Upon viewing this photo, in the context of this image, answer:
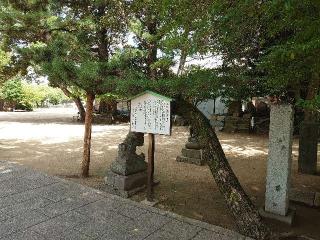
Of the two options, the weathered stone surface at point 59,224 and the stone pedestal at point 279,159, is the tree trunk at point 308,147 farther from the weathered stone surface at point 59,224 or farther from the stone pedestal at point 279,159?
the weathered stone surface at point 59,224

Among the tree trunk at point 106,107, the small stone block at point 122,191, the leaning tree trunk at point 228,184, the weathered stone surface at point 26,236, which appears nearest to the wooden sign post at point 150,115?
the leaning tree trunk at point 228,184

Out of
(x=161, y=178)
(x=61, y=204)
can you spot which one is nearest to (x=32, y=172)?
(x=61, y=204)

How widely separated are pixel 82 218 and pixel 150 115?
1958mm

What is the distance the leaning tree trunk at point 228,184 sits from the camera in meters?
3.94

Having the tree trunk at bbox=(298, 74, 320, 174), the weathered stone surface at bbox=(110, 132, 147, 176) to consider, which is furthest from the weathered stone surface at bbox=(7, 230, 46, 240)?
the tree trunk at bbox=(298, 74, 320, 174)

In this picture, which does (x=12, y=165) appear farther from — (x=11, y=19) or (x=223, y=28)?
(x=11, y=19)

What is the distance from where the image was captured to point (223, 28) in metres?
4.54

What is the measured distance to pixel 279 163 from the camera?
4785 mm

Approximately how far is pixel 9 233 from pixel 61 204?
42.6 inches

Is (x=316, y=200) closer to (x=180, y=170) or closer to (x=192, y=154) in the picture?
(x=180, y=170)

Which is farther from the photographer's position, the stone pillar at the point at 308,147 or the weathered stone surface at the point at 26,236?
the stone pillar at the point at 308,147

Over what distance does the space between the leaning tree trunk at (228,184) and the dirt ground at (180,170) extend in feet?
1.57

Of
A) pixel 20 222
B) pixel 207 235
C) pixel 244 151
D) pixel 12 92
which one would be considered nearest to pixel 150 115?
pixel 207 235

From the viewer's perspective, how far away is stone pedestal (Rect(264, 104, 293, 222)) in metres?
4.69
